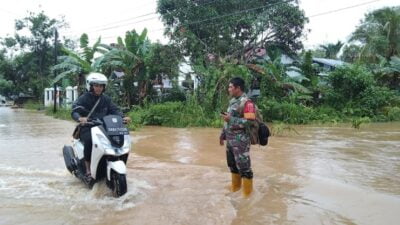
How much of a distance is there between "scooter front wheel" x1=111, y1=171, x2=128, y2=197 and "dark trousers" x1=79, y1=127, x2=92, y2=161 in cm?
59

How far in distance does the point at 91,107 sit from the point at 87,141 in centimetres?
63

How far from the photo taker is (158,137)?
13.8 m

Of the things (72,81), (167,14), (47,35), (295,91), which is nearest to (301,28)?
(295,91)

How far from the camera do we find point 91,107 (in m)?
6.45

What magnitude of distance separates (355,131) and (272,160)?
7.77 metres

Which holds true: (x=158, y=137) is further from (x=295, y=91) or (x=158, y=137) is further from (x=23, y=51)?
(x=23, y=51)

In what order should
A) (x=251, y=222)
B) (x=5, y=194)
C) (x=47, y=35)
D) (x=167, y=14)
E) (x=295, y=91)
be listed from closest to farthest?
(x=251, y=222)
(x=5, y=194)
(x=295, y=91)
(x=167, y=14)
(x=47, y=35)

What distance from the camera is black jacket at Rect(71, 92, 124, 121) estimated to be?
6.32m

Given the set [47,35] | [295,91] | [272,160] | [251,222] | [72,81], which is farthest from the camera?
[47,35]

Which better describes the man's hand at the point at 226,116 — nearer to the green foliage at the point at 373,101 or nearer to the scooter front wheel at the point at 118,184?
the scooter front wheel at the point at 118,184

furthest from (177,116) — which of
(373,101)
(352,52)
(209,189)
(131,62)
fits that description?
(352,52)

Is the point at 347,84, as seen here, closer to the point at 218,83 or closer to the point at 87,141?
the point at 218,83

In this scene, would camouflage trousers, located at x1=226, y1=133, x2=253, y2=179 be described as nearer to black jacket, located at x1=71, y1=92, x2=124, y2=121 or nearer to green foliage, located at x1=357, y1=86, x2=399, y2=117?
black jacket, located at x1=71, y1=92, x2=124, y2=121

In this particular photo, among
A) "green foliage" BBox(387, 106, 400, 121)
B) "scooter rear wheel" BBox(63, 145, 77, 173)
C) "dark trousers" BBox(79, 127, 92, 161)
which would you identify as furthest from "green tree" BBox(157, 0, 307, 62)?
"dark trousers" BBox(79, 127, 92, 161)
